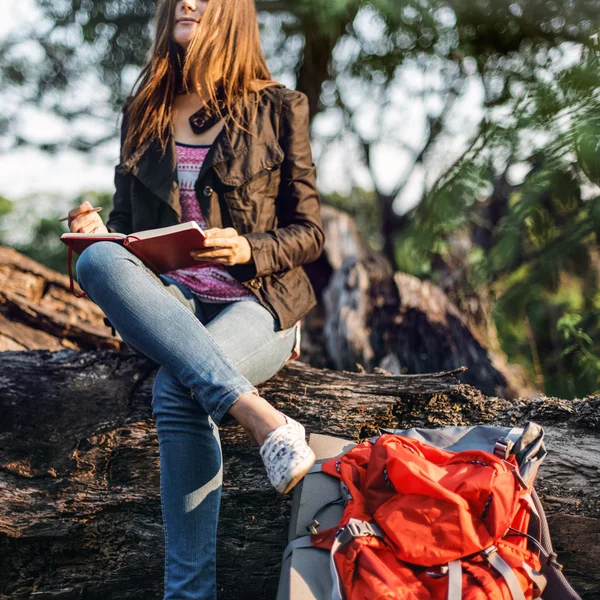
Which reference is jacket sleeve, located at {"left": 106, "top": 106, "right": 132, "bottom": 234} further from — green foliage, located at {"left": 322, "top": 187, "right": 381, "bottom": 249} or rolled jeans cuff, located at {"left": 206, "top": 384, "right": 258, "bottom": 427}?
green foliage, located at {"left": 322, "top": 187, "right": 381, "bottom": 249}

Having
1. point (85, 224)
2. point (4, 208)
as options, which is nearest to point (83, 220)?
point (85, 224)

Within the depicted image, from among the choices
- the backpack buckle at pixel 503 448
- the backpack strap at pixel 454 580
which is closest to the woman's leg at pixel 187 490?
the backpack strap at pixel 454 580

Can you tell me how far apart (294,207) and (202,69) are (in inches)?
26.2

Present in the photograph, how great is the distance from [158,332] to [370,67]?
511 cm

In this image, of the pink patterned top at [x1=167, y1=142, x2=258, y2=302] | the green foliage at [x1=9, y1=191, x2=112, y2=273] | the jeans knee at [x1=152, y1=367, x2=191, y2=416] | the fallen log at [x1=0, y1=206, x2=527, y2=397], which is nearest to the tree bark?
the fallen log at [x1=0, y1=206, x2=527, y2=397]

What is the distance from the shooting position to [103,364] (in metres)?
2.63

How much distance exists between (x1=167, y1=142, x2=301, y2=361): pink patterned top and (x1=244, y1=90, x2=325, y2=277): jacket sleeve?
162 millimetres

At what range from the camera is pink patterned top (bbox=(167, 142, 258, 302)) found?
7.86 ft

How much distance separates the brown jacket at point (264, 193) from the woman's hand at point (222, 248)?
0.10 meters

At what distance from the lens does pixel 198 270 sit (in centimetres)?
245

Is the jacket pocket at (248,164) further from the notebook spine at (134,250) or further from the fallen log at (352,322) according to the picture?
the fallen log at (352,322)

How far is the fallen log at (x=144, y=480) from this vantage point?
2164mm

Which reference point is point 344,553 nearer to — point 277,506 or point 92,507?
point 277,506

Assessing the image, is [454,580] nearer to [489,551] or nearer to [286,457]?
[489,551]
